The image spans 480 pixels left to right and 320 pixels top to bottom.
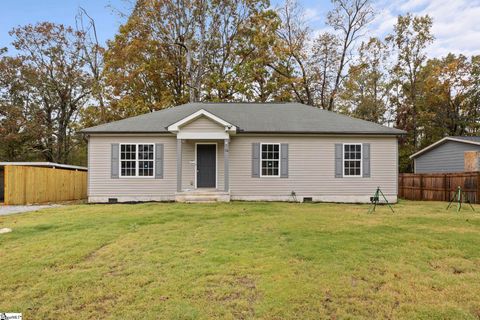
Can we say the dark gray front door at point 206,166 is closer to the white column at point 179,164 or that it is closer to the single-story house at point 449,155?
the white column at point 179,164

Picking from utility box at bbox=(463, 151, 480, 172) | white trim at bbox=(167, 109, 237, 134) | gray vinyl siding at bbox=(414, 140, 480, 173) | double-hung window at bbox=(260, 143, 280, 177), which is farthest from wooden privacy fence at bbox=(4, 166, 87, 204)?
gray vinyl siding at bbox=(414, 140, 480, 173)

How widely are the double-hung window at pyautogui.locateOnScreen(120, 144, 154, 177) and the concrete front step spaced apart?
1.71m

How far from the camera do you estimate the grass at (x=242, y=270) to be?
337 cm

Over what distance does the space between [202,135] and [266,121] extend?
309 cm

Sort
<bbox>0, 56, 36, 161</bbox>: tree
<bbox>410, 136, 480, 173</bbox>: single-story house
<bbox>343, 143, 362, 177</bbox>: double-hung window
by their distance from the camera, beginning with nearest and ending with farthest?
<bbox>343, 143, 362, 177</bbox>: double-hung window
<bbox>410, 136, 480, 173</bbox>: single-story house
<bbox>0, 56, 36, 161</bbox>: tree

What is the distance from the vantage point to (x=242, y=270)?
4.40 m

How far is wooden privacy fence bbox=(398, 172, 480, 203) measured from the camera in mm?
13023

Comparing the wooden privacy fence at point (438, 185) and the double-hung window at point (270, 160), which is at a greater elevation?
the double-hung window at point (270, 160)

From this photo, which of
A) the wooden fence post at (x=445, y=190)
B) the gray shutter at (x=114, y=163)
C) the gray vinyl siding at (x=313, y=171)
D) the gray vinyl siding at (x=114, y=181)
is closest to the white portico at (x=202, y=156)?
the gray vinyl siding at (x=313, y=171)

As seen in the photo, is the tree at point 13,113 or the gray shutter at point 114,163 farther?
the tree at point 13,113

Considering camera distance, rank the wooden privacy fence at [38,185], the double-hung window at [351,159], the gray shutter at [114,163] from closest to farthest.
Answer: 1. the wooden privacy fence at [38,185]
2. the gray shutter at [114,163]
3. the double-hung window at [351,159]

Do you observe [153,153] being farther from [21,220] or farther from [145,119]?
[21,220]

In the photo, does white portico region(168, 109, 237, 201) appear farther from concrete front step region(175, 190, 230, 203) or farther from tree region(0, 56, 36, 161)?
tree region(0, 56, 36, 161)

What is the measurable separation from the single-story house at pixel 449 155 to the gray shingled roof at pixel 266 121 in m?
5.62
